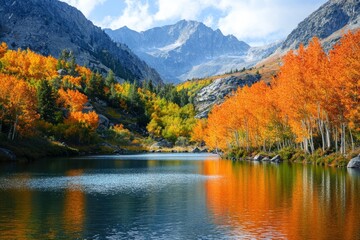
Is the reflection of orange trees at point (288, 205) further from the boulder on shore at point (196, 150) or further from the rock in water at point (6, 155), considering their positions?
the boulder on shore at point (196, 150)

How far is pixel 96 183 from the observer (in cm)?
5219

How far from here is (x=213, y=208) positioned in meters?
33.5

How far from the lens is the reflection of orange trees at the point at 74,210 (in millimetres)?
26788

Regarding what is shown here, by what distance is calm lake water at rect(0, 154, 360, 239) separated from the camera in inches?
993

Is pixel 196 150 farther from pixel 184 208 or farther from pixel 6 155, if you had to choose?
pixel 184 208

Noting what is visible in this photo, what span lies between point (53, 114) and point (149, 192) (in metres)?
108

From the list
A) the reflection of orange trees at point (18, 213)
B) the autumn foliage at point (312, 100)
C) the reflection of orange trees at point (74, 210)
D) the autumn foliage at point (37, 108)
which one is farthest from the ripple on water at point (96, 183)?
the autumn foliage at point (37, 108)

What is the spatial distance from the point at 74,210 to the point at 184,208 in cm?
853

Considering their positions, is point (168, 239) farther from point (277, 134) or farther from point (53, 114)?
point (53, 114)

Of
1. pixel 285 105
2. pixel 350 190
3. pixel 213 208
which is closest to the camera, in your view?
pixel 213 208

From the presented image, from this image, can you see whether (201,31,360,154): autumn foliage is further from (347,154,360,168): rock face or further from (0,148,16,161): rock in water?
(0,148,16,161): rock in water

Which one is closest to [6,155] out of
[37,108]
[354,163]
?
[37,108]

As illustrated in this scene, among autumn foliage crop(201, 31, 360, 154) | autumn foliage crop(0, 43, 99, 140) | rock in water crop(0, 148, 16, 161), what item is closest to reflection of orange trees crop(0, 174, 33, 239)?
rock in water crop(0, 148, 16, 161)

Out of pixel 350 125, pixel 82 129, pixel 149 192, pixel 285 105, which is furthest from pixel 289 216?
pixel 82 129
